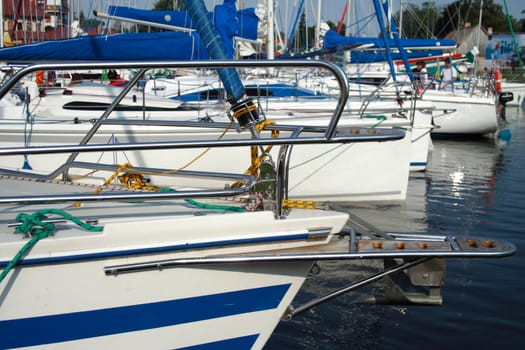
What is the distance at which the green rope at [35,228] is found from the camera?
2.62 metres

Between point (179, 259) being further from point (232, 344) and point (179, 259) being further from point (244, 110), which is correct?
point (244, 110)

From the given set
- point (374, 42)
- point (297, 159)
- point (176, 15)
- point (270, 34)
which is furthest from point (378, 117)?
point (374, 42)

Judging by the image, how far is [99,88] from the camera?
9188 millimetres

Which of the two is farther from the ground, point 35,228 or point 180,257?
point 35,228

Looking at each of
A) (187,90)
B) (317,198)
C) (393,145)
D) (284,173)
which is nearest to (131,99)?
(187,90)

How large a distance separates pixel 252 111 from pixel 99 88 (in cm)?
574

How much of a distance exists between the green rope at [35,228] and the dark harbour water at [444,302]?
2.37 metres

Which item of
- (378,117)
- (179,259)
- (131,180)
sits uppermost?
(378,117)

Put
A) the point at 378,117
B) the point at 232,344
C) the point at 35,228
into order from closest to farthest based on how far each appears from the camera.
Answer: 1. the point at 35,228
2. the point at 232,344
3. the point at 378,117

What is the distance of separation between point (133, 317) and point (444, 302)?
3622mm

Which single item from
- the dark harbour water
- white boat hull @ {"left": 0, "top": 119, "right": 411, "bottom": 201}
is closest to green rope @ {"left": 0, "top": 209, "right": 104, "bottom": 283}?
the dark harbour water

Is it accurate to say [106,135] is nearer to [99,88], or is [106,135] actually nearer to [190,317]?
[99,88]

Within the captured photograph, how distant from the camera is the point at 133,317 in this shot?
9.33 ft

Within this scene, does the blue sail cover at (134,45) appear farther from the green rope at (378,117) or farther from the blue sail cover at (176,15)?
the green rope at (378,117)
